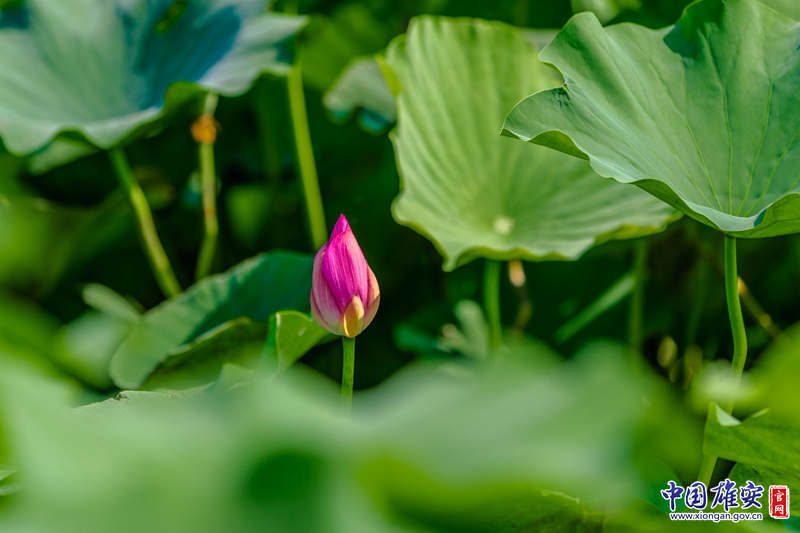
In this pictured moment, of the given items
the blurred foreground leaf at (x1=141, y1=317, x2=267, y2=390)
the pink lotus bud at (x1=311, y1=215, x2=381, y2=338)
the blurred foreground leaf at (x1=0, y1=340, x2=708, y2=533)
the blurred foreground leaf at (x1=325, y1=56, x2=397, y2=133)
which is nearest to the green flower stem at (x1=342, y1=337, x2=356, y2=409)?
the pink lotus bud at (x1=311, y1=215, x2=381, y2=338)

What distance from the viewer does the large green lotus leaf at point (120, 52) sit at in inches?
40.8

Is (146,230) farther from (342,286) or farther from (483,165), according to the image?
(342,286)

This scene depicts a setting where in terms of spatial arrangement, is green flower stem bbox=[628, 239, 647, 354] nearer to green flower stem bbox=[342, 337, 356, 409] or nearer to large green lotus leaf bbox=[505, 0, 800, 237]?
large green lotus leaf bbox=[505, 0, 800, 237]

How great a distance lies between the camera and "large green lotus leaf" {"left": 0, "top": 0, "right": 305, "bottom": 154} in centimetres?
104

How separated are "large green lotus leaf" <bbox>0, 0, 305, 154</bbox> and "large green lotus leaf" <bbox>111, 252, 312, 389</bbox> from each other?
21 cm

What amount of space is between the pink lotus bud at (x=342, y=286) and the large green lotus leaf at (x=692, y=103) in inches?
5.7

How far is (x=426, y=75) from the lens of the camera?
1.00 meters

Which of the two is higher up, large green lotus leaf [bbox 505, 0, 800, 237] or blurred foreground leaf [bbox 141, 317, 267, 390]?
large green lotus leaf [bbox 505, 0, 800, 237]

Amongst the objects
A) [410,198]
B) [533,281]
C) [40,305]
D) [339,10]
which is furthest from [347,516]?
[339,10]

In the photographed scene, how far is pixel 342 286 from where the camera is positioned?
651mm

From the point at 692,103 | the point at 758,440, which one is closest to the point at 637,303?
the point at 692,103

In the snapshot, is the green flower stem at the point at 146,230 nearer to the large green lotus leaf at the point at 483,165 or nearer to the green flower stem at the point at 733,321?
the large green lotus leaf at the point at 483,165

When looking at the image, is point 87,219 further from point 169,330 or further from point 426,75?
point 426,75

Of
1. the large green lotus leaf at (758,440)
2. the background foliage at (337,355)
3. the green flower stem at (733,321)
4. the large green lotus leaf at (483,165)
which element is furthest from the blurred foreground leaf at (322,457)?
the large green lotus leaf at (483,165)
